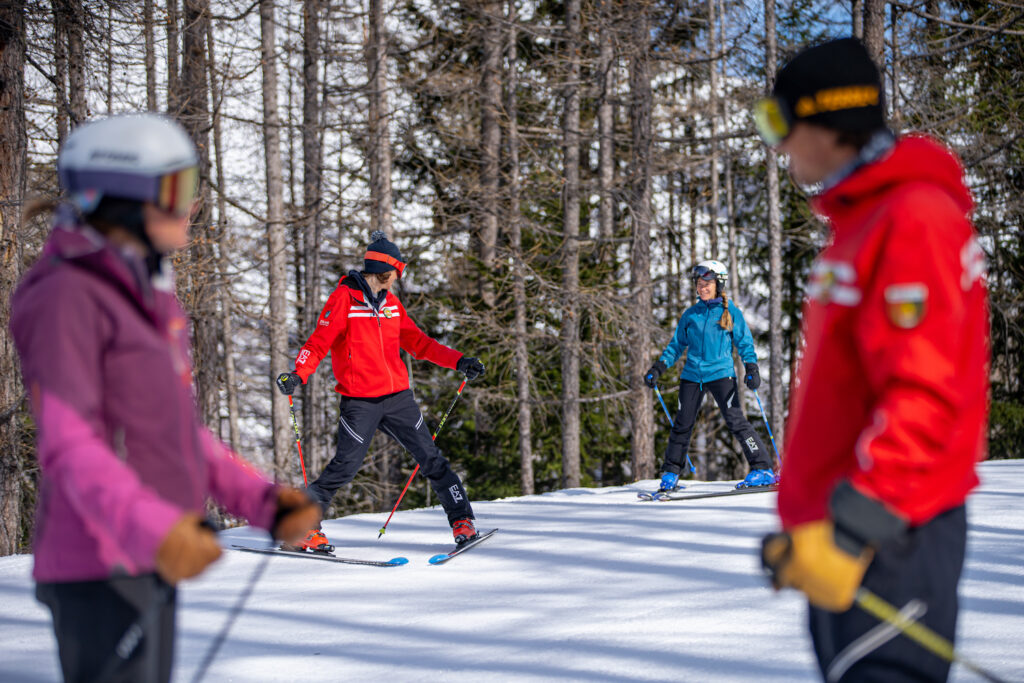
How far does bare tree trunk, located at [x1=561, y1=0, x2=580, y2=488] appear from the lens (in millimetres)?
14672

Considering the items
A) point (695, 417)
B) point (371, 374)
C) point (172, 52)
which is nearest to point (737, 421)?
point (695, 417)

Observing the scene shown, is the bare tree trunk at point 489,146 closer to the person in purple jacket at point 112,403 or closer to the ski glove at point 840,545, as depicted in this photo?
the person in purple jacket at point 112,403

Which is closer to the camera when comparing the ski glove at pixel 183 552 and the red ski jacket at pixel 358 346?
the ski glove at pixel 183 552

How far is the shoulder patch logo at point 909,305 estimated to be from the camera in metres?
1.44

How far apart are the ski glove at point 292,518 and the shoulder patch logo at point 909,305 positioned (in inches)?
47.1

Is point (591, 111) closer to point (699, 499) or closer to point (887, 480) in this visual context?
point (699, 499)

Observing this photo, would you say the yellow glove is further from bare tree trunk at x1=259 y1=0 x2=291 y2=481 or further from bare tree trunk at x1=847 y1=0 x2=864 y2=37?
bare tree trunk at x1=847 y1=0 x2=864 y2=37

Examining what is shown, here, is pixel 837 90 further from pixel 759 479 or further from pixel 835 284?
pixel 759 479

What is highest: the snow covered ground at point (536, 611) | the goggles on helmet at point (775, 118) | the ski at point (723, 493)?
the goggles on helmet at point (775, 118)

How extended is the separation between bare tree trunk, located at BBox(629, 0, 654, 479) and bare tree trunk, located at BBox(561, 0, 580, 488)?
3.25 ft

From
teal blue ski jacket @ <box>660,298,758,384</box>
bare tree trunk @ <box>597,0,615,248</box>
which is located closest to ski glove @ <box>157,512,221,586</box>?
teal blue ski jacket @ <box>660,298,758,384</box>

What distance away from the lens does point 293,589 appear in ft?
16.8

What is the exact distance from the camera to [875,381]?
1.50 m

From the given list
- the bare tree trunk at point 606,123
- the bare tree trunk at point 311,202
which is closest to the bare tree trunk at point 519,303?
the bare tree trunk at point 606,123
